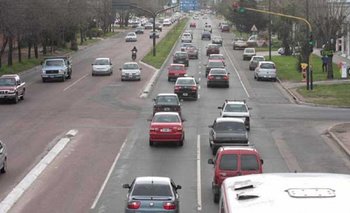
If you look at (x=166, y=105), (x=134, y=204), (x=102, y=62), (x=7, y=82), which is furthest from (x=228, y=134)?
(x=102, y=62)

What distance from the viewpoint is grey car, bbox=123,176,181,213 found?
1744 centimetres

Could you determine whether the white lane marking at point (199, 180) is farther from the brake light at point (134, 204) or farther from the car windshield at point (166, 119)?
the brake light at point (134, 204)

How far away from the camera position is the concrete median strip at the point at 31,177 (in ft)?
70.6

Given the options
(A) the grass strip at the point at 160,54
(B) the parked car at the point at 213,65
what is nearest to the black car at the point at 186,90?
(B) the parked car at the point at 213,65

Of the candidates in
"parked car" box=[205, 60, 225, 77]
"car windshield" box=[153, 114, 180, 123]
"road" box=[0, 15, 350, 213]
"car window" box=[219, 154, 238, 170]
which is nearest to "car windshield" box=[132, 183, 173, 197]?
"road" box=[0, 15, 350, 213]

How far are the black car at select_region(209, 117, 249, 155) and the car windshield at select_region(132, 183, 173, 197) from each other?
37.5 ft

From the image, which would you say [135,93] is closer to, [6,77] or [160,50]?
[6,77]

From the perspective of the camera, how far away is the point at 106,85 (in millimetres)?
57219

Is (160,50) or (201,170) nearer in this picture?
(201,170)

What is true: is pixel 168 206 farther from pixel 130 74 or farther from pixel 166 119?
pixel 130 74

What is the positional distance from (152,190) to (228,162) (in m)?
4.05

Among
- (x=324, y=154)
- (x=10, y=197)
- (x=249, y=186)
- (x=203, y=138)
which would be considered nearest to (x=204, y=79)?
(x=203, y=138)

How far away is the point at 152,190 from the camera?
18078 mm

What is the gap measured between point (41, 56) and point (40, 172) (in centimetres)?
6207
